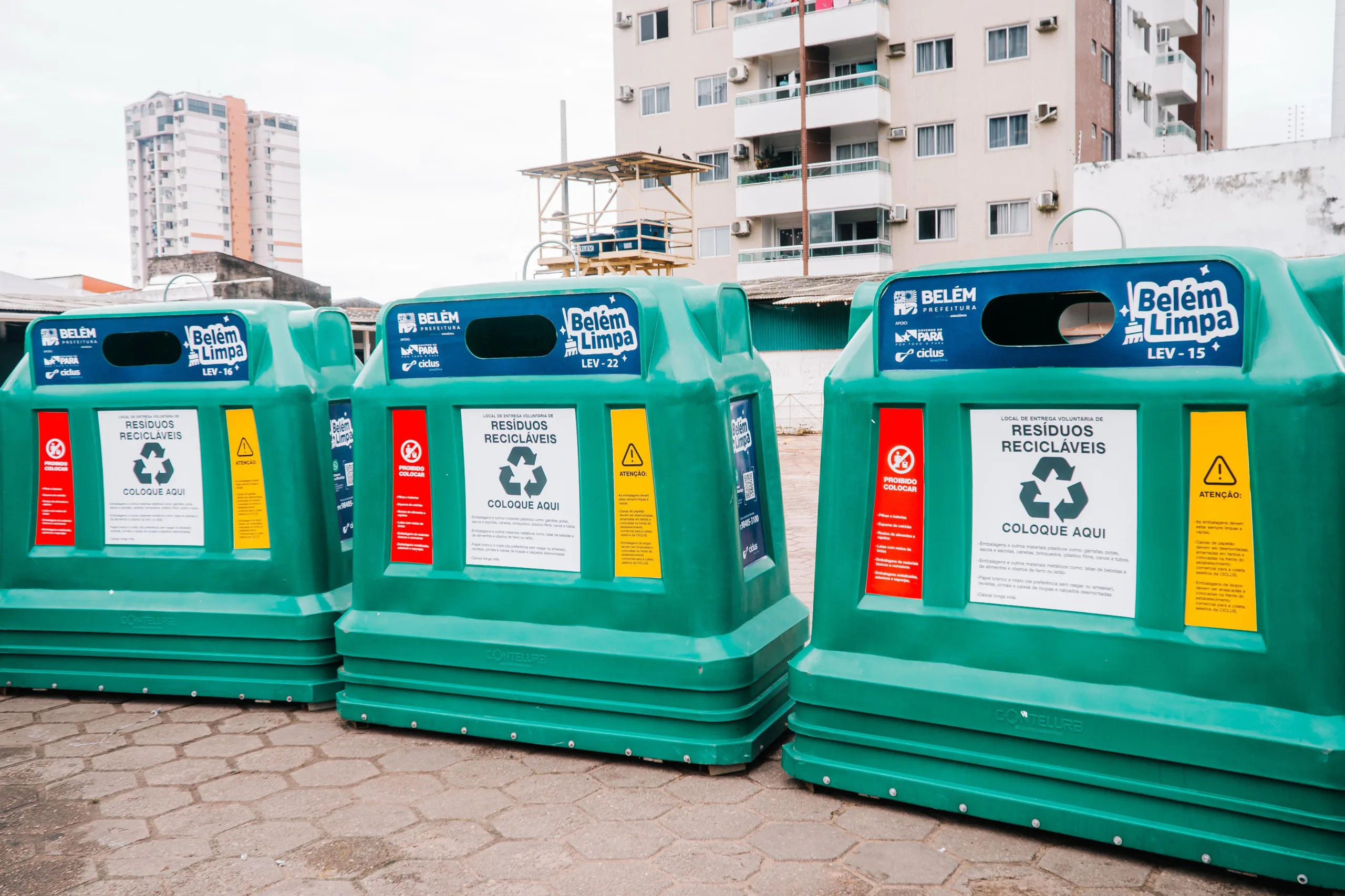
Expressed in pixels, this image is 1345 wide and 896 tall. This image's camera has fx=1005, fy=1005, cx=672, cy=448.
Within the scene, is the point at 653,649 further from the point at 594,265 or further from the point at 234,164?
the point at 234,164

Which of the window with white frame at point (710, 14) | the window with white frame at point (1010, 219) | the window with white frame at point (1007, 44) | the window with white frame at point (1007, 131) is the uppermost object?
the window with white frame at point (710, 14)

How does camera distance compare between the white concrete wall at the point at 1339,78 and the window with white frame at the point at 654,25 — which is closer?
the white concrete wall at the point at 1339,78

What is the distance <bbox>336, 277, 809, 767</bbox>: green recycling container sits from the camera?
10.6 ft

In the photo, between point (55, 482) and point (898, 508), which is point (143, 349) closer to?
point (55, 482)

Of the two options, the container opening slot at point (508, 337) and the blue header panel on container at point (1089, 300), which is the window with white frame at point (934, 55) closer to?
the container opening slot at point (508, 337)

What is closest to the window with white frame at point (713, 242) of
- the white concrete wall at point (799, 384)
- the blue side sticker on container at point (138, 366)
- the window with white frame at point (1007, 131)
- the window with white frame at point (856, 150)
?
the window with white frame at point (856, 150)

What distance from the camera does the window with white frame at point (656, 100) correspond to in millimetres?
36656

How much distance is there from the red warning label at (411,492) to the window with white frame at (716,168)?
110ft

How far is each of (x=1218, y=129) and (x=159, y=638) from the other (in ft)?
168

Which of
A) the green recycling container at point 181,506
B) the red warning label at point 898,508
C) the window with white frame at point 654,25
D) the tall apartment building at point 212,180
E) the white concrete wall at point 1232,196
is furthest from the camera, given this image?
the tall apartment building at point 212,180

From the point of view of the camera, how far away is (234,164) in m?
100

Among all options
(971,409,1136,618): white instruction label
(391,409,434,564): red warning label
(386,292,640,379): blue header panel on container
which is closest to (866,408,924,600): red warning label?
(971,409,1136,618): white instruction label

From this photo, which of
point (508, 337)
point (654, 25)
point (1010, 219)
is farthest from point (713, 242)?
point (508, 337)

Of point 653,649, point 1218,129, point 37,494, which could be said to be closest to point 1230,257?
point 653,649
